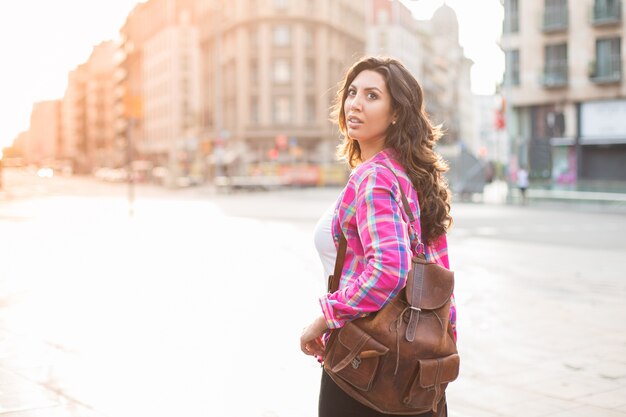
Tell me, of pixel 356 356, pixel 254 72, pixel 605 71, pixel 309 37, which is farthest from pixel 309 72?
pixel 356 356

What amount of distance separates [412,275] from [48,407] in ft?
10.8

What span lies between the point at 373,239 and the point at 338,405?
572 mm

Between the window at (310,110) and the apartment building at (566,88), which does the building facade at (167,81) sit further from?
the apartment building at (566,88)

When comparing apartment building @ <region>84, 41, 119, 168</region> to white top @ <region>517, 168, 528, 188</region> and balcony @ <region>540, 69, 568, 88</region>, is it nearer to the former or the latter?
balcony @ <region>540, 69, 568, 88</region>

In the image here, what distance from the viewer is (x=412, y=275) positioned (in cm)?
261

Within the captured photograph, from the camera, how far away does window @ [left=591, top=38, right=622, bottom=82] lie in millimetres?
40188

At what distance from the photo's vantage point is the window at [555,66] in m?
41.7

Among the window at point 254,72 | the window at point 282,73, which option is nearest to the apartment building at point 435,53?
the window at point 282,73

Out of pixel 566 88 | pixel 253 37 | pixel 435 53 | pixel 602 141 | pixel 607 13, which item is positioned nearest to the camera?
pixel 607 13

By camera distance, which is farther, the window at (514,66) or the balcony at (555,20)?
the window at (514,66)

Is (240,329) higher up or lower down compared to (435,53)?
lower down

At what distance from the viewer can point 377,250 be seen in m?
2.60

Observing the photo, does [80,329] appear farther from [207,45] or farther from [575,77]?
[207,45]

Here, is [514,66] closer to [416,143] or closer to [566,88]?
[566,88]
